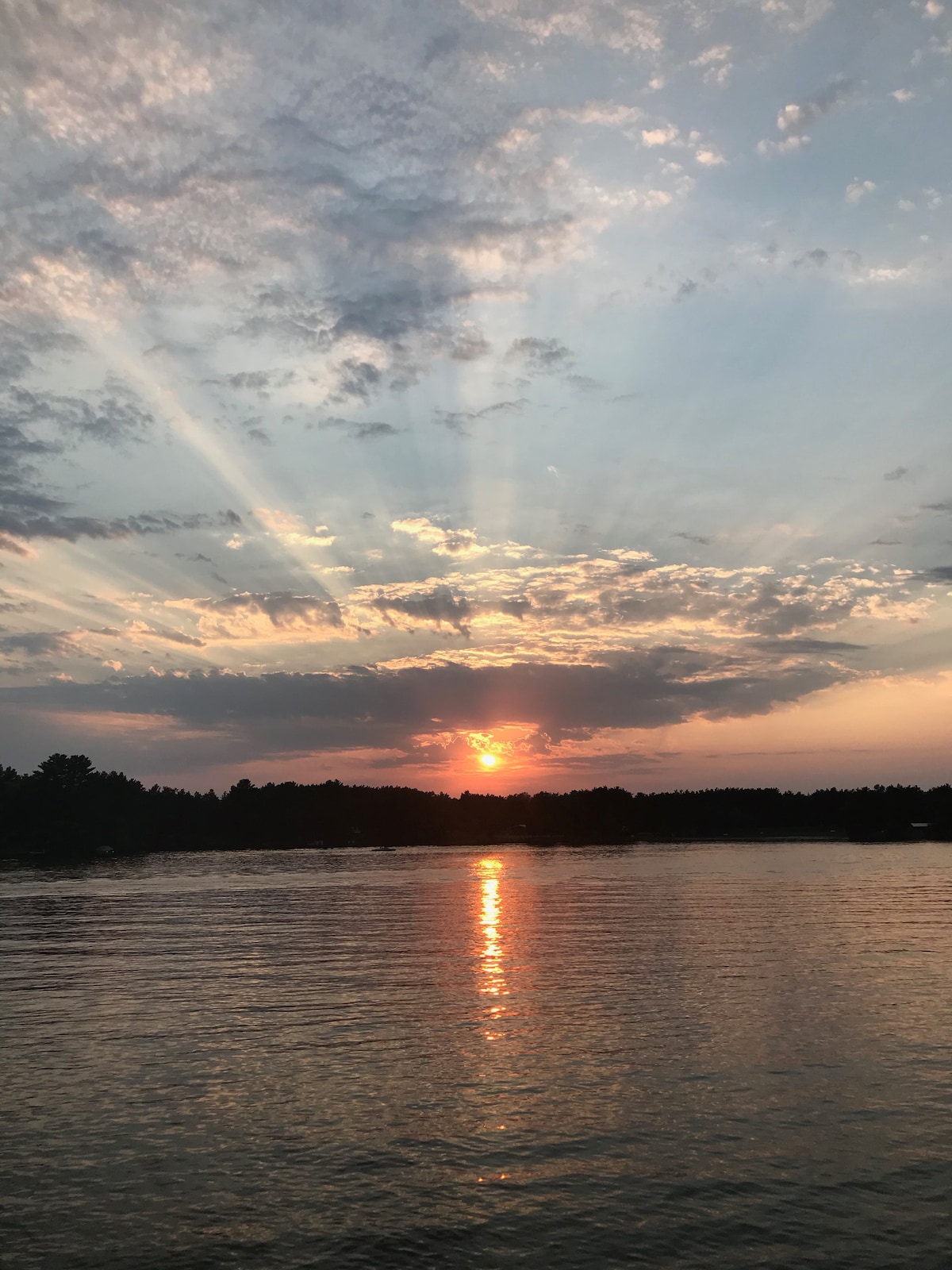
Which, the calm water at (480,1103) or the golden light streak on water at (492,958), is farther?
the golden light streak on water at (492,958)

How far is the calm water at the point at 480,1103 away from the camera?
17609 millimetres

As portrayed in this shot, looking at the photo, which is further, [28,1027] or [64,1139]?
[28,1027]

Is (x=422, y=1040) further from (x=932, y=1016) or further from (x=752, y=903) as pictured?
(x=752, y=903)

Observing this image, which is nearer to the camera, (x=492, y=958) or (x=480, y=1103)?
(x=480, y=1103)

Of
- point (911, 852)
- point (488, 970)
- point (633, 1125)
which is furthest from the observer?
point (911, 852)

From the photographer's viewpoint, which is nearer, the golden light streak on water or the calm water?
the calm water

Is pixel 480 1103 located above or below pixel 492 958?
above

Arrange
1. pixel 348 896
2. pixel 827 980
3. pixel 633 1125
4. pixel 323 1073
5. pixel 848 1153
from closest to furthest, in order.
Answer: pixel 848 1153 < pixel 633 1125 < pixel 323 1073 < pixel 827 980 < pixel 348 896

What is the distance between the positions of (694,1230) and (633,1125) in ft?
19.7

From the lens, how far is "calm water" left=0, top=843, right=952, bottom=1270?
17.6 m

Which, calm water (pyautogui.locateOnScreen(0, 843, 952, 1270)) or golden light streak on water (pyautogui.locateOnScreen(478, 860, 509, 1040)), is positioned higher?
calm water (pyautogui.locateOnScreen(0, 843, 952, 1270))

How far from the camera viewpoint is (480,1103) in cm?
2552

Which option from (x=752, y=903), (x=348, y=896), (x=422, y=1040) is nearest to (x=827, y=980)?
(x=422, y=1040)

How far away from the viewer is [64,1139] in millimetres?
22641
